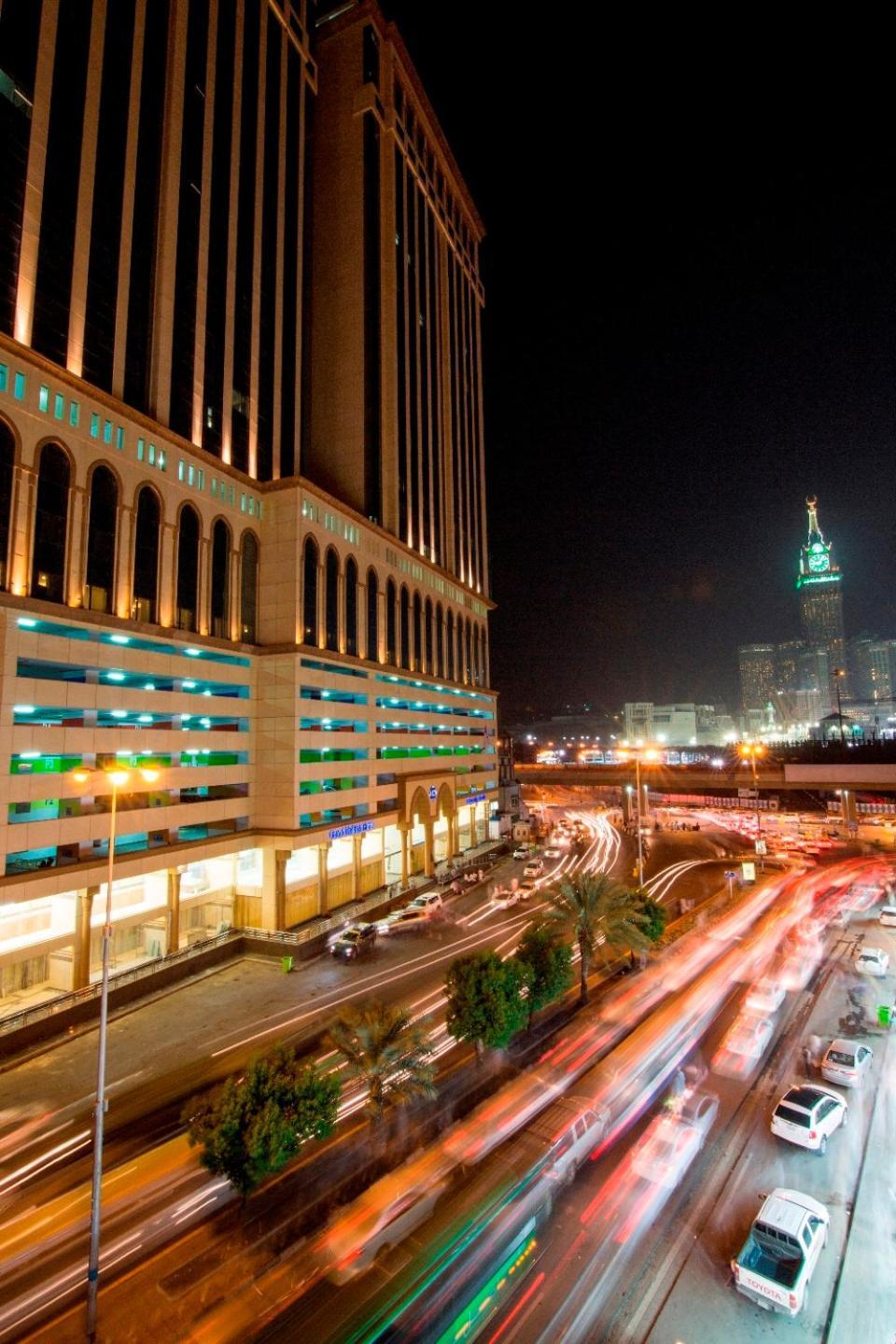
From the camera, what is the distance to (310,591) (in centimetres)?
4484

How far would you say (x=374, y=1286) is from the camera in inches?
492

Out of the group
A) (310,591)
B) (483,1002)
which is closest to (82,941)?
(483,1002)

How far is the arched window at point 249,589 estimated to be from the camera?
41938mm

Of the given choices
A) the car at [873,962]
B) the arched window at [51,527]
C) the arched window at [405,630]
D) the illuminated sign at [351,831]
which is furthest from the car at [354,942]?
the arched window at [405,630]

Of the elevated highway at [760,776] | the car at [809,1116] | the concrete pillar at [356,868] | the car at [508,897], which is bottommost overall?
the car at [508,897]

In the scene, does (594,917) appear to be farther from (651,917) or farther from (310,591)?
(310,591)

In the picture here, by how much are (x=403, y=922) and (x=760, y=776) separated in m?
45.6

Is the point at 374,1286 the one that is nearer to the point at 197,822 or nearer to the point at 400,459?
the point at 197,822

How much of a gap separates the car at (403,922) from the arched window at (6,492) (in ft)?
95.8

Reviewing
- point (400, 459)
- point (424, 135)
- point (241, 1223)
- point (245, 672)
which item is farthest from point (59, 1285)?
point (424, 135)

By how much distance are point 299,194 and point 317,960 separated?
6668cm

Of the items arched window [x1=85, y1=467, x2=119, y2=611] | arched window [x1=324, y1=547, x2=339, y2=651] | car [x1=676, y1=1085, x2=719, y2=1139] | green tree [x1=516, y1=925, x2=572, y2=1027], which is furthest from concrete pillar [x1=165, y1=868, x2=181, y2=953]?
car [x1=676, y1=1085, x2=719, y2=1139]

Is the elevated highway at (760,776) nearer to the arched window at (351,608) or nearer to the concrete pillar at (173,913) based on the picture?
the arched window at (351,608)

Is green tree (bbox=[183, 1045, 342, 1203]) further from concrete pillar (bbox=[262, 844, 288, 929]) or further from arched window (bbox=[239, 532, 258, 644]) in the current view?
arched window (bbox=[239, 532, 258, 644])
